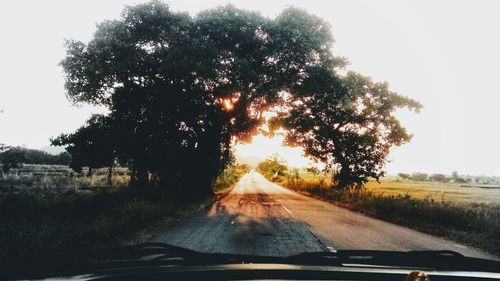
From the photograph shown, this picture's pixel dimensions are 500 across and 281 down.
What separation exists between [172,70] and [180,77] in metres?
1.13

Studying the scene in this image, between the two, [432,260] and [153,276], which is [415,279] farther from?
[432,260]

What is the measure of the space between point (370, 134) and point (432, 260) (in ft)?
112

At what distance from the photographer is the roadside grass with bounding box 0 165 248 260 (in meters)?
8.52

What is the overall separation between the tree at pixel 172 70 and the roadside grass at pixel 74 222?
459 centimetres

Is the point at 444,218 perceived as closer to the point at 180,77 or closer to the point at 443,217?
the point at 443,217

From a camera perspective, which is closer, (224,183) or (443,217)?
(443,217)

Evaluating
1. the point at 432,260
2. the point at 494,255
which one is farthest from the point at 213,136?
the point at 432,260

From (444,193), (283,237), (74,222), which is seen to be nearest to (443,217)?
(283,237)

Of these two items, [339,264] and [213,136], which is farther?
[213,136]

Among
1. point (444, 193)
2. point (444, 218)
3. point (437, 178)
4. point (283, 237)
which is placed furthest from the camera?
point (437, 178)

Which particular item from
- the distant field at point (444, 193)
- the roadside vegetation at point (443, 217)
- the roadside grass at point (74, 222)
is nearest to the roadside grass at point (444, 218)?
the roadside vegetation at point (443, 217)

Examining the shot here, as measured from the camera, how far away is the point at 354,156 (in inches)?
1432

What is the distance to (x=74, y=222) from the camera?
1152 cm

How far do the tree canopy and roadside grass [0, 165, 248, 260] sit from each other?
4.66m
